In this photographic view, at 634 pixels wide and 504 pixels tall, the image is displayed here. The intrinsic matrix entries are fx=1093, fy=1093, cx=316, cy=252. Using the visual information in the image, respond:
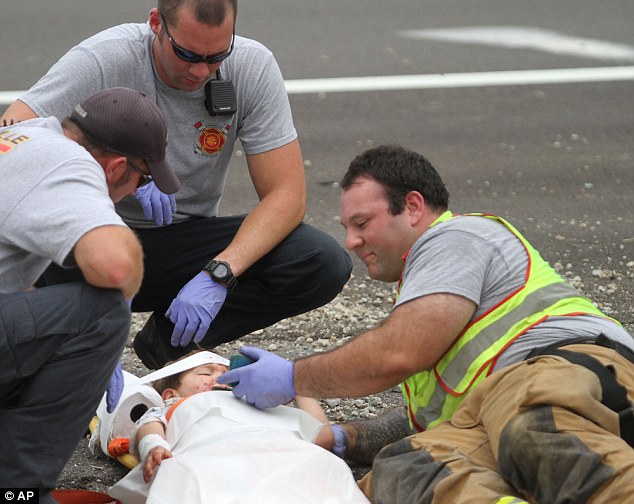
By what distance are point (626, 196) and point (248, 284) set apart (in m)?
3.25

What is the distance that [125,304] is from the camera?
10.7 feet

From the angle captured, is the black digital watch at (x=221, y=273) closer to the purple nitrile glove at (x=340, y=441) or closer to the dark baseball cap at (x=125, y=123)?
the purple nitrile glove at (x=340, y=441)

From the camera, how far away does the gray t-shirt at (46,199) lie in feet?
9.85

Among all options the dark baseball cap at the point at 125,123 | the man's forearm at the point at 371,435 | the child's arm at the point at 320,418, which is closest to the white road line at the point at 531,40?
the man's forearm at the point at 371,435

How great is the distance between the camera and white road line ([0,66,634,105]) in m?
9.06

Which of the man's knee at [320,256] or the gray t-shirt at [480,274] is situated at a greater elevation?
the gray t-shirt at [480,274]

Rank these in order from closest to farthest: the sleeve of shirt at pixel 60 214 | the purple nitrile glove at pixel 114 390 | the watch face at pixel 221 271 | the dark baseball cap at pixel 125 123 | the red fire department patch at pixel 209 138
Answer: the sleeve of shirt at pixel 60 214
the dark baseball cap at pixel 125 123
the purple nitrile glove at pixel 114 390
the watch face at pixel 221 271
the red fire department patch at pixel 209 138

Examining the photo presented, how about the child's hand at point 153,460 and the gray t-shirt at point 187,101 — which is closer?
the child's hand at point 153,460

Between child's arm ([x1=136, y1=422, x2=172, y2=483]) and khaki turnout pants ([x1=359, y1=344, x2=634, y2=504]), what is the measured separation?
2.26ft

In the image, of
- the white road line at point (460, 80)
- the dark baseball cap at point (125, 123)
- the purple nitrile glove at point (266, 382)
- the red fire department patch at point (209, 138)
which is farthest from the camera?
the white road line at point (460, 80)

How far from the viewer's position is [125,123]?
3.38 m

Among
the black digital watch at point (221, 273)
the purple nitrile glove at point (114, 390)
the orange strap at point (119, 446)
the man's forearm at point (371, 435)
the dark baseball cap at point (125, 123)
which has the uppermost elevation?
the dark baseball cap at point (125, 123)

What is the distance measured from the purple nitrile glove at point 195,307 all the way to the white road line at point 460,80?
4823mm

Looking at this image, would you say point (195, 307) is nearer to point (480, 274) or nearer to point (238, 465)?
point (238, 465)
